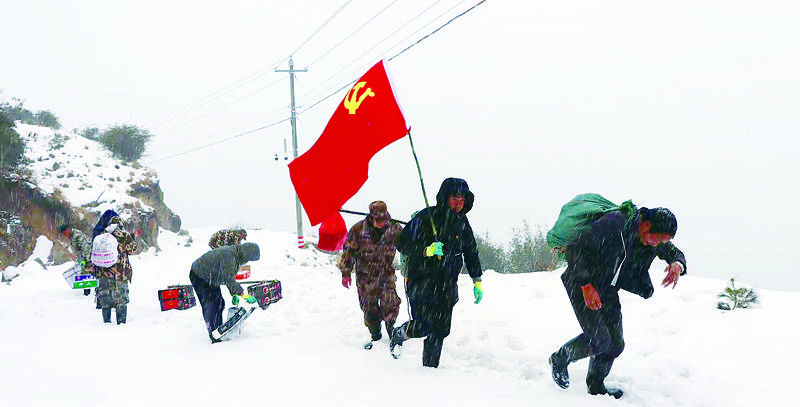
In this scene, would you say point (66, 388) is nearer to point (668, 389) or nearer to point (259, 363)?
point (259, 363)

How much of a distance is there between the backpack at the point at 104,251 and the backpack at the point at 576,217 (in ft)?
23.1

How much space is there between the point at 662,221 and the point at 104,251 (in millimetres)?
7924

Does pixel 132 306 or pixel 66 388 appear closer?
pixel 66 388

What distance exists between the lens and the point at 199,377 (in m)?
4.71

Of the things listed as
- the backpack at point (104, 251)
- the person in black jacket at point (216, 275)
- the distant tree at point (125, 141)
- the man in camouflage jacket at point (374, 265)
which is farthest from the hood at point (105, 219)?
the distant tree at point (125, 141)

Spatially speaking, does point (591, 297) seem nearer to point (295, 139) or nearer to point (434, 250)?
point (434, 250)

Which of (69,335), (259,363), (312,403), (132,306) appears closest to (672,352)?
(312,403)

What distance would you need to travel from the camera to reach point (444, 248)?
454cm

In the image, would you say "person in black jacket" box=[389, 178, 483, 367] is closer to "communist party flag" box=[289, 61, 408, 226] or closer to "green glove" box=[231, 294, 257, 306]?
"communist party flag" box=[289, 61, 408, 226]

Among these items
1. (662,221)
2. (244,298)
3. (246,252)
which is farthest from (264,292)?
(662,221)

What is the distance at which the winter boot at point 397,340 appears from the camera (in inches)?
193

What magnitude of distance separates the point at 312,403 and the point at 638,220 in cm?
297

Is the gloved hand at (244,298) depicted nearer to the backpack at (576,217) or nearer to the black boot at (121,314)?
the black boot at (121,314)

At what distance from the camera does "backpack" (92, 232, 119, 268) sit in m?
7.68
